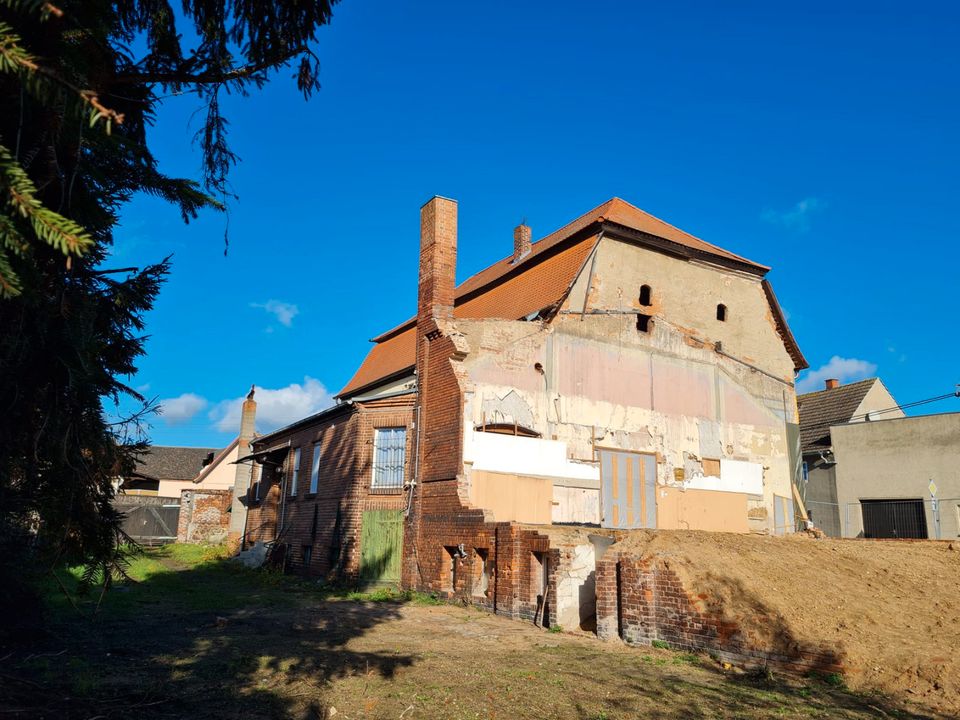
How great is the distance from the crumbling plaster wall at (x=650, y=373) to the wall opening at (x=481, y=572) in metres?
2.13

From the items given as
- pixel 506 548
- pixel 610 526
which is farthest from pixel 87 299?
pixel 610 526

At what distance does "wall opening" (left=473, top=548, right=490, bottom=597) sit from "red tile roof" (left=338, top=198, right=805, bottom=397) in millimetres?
6251

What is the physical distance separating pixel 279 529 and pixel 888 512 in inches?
779

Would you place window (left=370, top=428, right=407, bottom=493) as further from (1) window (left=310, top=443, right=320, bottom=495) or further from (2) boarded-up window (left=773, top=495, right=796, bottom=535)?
(2) boarded-up window (left=773, top=495, right=796, bottom=535)

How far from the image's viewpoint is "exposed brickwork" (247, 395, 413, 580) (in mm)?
18156

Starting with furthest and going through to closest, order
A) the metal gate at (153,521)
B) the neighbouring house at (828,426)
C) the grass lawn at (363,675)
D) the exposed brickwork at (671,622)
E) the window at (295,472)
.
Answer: the metal gate at (153,521) < the neighbouring house at (828,426) < the window at (295,472) < the exposed brickwork at (671,622) < the grass lawn at (363,675)

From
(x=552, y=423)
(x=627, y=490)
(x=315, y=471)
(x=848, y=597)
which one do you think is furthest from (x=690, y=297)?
(x=848, y=597)

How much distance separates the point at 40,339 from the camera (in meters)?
4.49

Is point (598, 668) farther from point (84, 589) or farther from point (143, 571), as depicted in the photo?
point (143, 571)

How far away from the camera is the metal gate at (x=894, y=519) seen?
2320cm

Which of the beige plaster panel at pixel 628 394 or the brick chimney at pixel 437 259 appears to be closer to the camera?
the beige plaster panel at pixel 628 394

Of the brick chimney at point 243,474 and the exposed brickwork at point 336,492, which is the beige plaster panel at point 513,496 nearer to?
the exposed brickwork at point 336,492

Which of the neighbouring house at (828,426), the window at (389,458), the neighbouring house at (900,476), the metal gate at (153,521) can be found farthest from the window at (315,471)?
the neighbouring house at (900,476)

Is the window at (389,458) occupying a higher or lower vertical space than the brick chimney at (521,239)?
lower
